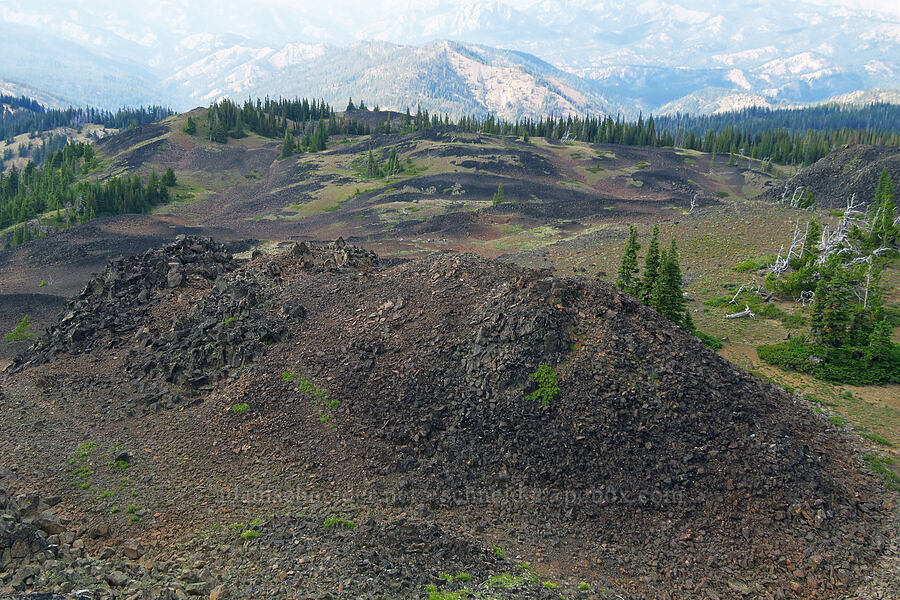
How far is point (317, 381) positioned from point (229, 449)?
3.69 m

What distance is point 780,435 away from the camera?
17.8m

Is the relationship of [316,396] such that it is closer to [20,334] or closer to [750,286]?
[750,286]

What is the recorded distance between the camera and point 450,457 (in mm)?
17531

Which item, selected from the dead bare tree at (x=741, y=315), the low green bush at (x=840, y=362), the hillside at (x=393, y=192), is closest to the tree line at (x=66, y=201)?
the hillside at (x=393, y=192)

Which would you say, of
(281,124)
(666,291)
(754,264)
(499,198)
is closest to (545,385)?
(666,291)

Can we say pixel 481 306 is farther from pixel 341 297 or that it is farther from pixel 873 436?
pixel 873 436

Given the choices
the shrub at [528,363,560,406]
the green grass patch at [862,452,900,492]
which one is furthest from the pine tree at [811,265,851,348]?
the shrub at [528,363,560,406]

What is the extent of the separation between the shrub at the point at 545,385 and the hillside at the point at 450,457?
201mm

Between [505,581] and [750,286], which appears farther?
[750,286]

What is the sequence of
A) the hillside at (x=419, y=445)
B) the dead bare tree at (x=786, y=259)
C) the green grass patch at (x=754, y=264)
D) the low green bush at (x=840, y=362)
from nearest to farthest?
the hillside at (x=419, y=445)
the low green bush at (x=840, y=362)
the dead bare tree at (x=786, y=259)
the green grass patch at (x=754, y=264)

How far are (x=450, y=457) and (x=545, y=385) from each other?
371cm

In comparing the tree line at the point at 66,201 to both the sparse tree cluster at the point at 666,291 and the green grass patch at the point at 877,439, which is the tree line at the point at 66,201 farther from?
the green grass patch at the point at 877,439

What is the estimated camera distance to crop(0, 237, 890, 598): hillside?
14273mm

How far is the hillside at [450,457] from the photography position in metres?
14.3
